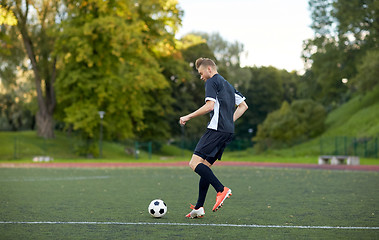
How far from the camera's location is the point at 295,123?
5306 cm

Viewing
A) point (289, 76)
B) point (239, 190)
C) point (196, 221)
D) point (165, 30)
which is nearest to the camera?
point (196, 221)

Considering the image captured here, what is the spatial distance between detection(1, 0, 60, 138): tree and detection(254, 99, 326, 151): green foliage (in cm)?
2072

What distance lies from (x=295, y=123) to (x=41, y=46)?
2601 cm

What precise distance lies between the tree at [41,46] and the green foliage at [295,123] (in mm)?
20722

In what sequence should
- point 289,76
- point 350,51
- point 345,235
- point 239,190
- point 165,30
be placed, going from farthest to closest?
point 289,76 < point 350,51 < point 165,30 < point 239,190 < point 345,235

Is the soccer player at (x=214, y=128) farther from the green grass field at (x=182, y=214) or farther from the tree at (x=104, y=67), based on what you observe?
the tree at (x=104, y=67)

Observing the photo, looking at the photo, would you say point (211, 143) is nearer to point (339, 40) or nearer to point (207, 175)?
point (207, 175)

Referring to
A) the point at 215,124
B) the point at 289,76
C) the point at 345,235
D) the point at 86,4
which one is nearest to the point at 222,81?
the point at 215,124

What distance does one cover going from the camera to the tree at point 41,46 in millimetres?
39125

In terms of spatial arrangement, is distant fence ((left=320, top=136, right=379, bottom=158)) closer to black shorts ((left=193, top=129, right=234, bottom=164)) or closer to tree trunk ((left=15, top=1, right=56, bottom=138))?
tree trunk ((left=15, top=1, right=56, bottom=138))

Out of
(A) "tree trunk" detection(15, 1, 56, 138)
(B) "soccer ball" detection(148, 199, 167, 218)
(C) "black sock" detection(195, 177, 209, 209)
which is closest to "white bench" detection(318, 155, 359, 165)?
(A) "tree trunk" detection(15, 1, 56, 138)

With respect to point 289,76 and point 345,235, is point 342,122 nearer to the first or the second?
point 289,76

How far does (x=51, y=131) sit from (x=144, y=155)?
303 inches

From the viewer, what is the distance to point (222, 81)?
24.5 ft
